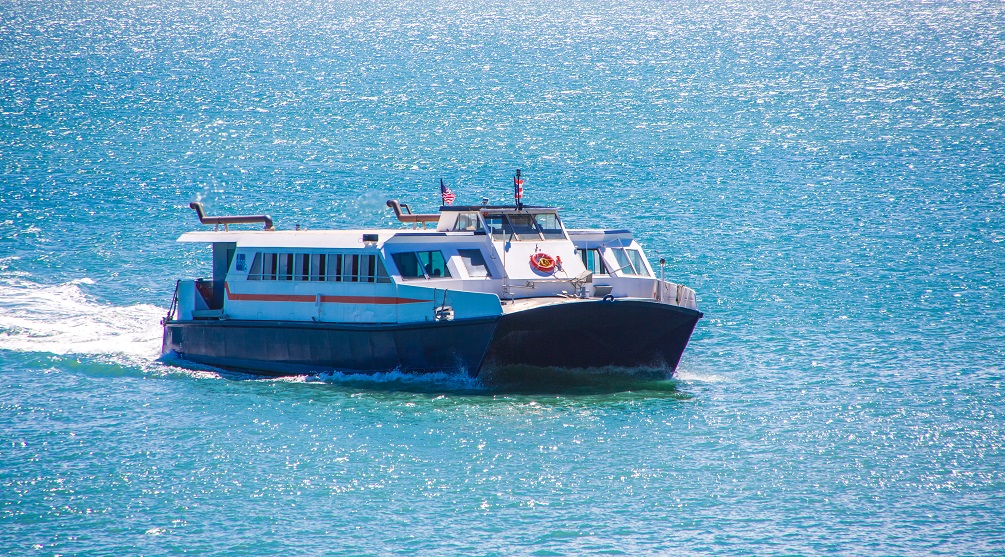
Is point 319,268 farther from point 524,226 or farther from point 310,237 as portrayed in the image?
point 524,226

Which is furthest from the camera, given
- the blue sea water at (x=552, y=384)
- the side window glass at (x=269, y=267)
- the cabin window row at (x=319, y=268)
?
the side window glass at (x=269, y=267)

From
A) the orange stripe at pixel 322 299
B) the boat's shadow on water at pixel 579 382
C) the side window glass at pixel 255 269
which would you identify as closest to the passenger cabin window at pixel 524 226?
the orange stripe at pixel 322 299

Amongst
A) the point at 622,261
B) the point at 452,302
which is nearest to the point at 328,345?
the point at 452,302

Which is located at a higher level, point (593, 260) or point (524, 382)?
point (593, 260)

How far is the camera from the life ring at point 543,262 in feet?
99.6

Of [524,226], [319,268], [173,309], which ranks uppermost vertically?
[524,226]

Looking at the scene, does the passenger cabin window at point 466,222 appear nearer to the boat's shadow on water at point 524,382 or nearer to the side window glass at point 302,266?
the side window glass at point 302,266

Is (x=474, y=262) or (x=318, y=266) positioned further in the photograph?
(x=318, y=266)

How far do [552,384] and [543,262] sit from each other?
334 cm

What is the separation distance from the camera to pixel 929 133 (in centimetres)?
7775

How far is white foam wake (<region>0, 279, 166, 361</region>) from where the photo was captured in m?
35.4

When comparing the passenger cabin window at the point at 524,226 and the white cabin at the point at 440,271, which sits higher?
the passenger cabin window at the point at 524,226

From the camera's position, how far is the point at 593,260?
31.8m

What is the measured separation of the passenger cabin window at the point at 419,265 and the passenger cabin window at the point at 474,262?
58 centimetres
